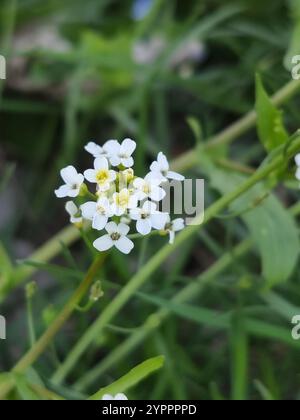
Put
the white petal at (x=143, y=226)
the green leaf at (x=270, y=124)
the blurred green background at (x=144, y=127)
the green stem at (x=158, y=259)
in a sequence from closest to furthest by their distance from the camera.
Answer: the white petal at (x=143, y=226) → the green stem at (x=158, y=259) → the green leaf at (x=270, y=124) → the blurred green background at (x=144, y=127)

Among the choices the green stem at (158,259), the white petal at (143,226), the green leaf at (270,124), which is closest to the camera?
the white petal at (143,226)

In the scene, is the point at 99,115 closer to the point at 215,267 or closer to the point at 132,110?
the point at 132,110

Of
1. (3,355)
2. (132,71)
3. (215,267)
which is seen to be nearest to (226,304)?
(215,267)

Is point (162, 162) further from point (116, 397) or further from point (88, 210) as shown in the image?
point (116, 397)

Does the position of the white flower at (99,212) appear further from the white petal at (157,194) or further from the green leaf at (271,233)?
the green leaf at (271,233)

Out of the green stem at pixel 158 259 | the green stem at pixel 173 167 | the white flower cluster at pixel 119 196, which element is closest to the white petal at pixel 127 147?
the white flower cluster at pixel 119 196

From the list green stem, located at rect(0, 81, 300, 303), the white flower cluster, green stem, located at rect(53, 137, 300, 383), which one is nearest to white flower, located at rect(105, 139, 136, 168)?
the white flower cluster

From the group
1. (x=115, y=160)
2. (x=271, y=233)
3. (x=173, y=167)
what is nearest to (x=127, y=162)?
(x=115, y=160)
